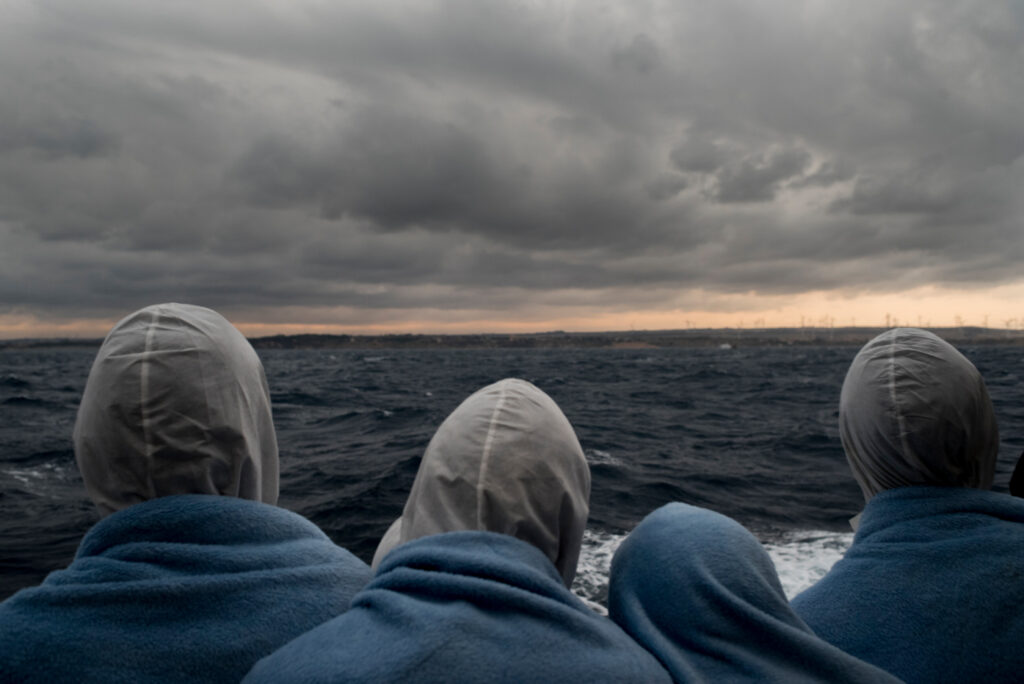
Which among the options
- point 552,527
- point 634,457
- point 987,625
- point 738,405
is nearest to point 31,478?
point 634,457

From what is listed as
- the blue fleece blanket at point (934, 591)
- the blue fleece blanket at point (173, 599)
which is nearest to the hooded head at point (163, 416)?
the blue fleece blanket at point (173, 599)

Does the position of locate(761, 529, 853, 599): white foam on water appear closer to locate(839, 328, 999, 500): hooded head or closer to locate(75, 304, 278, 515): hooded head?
locate(839, 328, 999, 500): hooded head

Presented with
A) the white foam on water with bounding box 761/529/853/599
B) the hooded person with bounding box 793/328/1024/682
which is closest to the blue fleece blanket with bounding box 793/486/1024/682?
the hooded person with bounding box 793/328/1024/682

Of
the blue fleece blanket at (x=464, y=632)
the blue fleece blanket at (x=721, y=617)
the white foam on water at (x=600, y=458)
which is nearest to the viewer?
the blue fleece blanket at (x=464, y=632)

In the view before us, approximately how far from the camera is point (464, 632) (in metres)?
1.35

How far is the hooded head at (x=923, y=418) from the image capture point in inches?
98.2

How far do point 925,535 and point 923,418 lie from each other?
0.45 m

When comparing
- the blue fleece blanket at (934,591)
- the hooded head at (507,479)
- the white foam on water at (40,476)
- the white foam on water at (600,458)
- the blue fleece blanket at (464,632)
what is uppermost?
the hooded head at (507,479)

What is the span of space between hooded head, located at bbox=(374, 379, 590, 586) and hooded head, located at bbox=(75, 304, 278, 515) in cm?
62

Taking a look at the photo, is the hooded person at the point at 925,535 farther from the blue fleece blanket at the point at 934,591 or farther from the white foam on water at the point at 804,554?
the white foam on water at the point at 804,554

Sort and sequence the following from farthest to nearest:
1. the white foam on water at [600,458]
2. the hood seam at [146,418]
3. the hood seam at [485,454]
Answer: the white foam on water at [600,458], the hood seam at [146,418], the hood seam at [485,454]

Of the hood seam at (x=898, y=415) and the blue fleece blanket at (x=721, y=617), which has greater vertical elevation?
the hood seam at (x=898, y=415)

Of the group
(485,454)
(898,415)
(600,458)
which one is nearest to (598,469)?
(600,458)

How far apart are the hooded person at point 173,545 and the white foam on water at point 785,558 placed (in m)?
4.49
